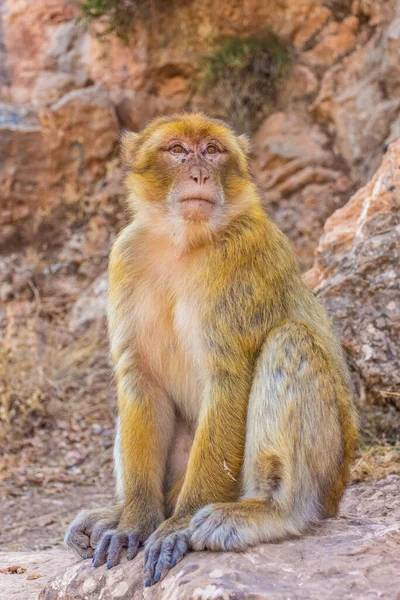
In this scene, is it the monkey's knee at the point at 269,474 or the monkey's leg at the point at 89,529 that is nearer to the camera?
the monkey's knee at the point at 269,474

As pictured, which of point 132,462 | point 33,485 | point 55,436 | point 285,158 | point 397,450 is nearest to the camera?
point 132,462

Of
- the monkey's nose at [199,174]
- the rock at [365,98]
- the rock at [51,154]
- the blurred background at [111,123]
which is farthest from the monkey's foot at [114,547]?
the rock at [51,154]

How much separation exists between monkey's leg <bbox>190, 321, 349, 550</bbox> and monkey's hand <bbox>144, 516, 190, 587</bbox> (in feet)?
0.25

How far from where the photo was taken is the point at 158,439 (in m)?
3.69

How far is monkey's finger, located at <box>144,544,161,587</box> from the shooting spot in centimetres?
302

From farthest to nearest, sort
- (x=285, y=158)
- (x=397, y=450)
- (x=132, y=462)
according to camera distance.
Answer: (x=285, y=158), (x=397, y=450), (x=132, y=462)

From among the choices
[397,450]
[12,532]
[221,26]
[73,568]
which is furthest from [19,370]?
[221,26]

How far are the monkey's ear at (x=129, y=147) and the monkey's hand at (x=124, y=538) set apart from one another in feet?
5.89

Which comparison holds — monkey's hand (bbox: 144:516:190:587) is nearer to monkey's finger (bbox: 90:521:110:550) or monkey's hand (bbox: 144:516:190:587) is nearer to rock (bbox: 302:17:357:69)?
monkey's finger (bbox: 90:521:110:550)

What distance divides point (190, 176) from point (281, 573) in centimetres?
174

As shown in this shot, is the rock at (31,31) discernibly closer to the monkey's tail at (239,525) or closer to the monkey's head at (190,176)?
the monkey's head at (190,176)

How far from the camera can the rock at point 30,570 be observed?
3.74m

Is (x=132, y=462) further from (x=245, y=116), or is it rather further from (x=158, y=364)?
(x=245, y=116)

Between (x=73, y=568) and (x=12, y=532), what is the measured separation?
2390 mm
